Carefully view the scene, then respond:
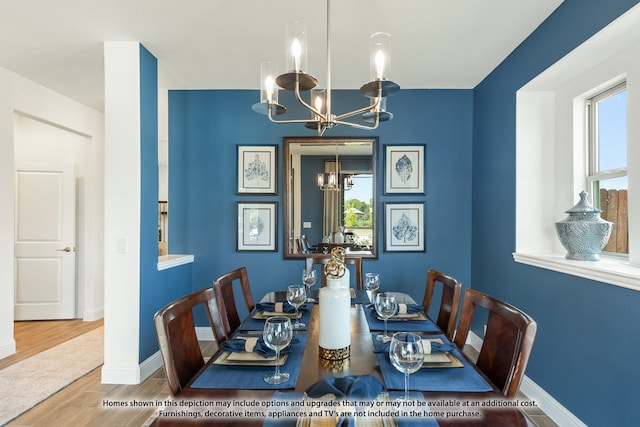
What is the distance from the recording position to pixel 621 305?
1.65 meters

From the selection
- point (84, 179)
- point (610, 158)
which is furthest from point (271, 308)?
point (84, 179)

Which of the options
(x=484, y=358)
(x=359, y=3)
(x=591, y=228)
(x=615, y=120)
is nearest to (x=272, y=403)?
(x=484, y=358)

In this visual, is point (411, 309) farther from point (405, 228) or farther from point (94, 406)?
point (94, 406)

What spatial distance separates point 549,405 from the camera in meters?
2.18

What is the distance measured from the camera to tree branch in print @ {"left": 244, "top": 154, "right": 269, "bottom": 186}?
11.4 feet

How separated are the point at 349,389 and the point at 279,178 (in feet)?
9.10

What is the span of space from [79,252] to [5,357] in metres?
1.50

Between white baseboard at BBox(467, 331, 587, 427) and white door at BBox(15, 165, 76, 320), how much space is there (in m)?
4.89

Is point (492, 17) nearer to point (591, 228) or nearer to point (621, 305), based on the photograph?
point (591, 228)

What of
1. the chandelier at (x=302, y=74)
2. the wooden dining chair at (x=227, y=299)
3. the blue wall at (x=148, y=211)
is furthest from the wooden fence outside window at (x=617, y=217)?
the blue wall at (x=148, y=211)

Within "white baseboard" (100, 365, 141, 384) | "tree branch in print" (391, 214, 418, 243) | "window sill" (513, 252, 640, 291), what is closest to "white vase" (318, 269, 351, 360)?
"window sill" (513, 252, 640, 291)

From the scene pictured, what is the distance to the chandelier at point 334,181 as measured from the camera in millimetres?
3424

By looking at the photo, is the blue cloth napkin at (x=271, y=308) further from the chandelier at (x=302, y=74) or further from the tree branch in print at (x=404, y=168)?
the tree branch in print at (x=404, y=168)

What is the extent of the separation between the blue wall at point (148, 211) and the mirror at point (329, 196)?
121 cm
